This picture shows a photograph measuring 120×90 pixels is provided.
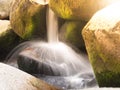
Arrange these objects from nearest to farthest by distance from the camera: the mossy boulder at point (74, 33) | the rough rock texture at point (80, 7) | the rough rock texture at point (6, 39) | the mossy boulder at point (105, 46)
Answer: the mossy boulder at point (105, 46) < the rough rock texture at point (80, 7) < the mossy boulder at point (74, 33) < the rough rock texture at point (6, 39)

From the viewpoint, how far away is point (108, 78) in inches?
222

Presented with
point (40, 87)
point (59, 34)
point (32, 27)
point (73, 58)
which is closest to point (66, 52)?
point (73, 58)

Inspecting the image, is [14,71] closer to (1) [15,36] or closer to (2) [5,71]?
(2) [5,71]

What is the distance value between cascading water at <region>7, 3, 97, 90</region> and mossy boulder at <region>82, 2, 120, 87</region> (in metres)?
1.28

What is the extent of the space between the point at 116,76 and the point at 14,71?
196cm

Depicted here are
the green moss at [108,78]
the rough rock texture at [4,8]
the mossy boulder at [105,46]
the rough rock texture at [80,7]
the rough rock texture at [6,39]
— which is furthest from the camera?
the rough rock texture at [4,8]

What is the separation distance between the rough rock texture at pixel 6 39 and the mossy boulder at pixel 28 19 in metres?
0.38

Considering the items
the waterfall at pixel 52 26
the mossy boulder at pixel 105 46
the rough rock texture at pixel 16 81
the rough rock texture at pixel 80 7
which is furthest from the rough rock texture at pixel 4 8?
the rough rock texture at pixel 16 81

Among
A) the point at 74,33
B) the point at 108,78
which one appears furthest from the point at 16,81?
the point at 74,33

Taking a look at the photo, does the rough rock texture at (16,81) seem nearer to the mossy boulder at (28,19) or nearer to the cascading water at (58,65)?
the cascading water at (58,65)

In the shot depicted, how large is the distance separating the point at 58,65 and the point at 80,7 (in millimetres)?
1594

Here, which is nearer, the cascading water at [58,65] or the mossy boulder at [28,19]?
the cascading water at [58,65]

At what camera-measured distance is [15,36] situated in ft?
34.4

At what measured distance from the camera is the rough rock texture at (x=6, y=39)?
10.0 meters
